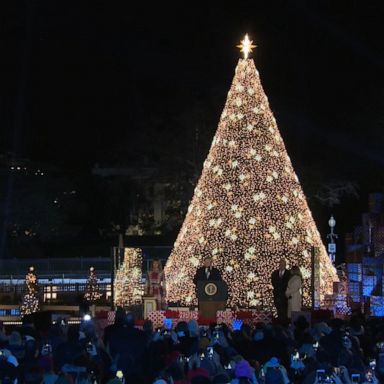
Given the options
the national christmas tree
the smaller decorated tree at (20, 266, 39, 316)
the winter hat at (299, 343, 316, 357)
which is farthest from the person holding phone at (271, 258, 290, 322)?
the winter hat at (299, 343, 316, 357)

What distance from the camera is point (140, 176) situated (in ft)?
199

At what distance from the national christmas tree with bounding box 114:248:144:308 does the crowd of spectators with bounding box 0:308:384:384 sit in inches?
459

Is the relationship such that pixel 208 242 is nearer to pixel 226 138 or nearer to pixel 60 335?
pixel 226 138

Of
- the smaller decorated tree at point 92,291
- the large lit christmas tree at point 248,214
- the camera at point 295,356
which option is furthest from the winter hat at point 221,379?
the smaller decorated tree at point 92,291

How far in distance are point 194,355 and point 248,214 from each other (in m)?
16.4

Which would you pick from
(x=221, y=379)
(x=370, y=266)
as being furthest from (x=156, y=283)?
(x=221, y=379)

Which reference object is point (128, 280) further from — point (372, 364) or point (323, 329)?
point (372, 364)

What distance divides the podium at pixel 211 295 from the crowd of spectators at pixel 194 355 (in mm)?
8226

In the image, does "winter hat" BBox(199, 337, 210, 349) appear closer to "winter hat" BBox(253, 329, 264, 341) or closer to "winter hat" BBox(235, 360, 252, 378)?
"winter hat" BBox(253, 329, 264, 341)

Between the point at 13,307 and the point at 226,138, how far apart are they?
6299mm

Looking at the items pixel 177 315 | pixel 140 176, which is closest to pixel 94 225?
pixel 140 176

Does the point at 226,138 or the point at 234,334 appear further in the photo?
the point at 226,138

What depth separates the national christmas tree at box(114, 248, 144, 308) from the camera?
2917cm

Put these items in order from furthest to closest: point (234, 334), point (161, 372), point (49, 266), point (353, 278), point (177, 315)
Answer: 1. point (49, 266)
2. point (353, 278)
3. point (177, 315)
4. point (234, 334)
5. point (161, 372)
